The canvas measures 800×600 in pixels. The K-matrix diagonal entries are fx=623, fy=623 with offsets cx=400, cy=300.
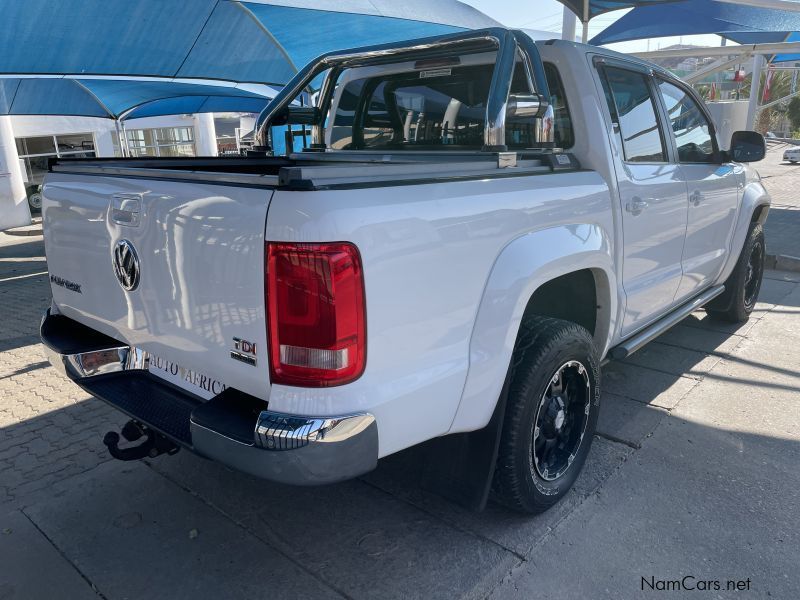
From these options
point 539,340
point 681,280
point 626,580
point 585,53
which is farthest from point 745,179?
point 626,580

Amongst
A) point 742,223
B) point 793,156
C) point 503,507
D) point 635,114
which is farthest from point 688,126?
point 793,156

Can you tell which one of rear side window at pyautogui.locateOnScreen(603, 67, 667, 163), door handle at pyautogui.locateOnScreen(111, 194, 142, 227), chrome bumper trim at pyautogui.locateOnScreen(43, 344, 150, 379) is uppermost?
rear side window at pyautogui.locateOnScreen(603, 67, 667, 163)

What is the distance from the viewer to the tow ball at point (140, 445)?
104 inches

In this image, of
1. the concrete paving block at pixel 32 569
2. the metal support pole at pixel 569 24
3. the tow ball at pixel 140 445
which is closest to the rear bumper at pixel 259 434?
the tow ball at pixel 140 445

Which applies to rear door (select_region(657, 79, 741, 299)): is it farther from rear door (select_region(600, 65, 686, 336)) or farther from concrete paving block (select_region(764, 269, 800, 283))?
concrete paving block (select_region(764, 269, 800, 283))

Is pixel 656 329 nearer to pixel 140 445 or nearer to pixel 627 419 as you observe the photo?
pixel 627 419

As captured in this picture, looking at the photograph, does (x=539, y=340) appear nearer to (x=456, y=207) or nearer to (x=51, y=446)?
(x=456, y=207)

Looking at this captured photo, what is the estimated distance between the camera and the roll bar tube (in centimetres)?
288

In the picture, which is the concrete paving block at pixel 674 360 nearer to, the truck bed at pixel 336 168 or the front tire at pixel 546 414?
the front tire at pixel 546 414

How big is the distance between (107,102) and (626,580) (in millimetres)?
15173

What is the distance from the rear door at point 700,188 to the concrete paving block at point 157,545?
296cm

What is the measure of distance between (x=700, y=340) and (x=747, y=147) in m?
1.62

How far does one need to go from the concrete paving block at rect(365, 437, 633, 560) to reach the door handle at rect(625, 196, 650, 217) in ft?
4.20

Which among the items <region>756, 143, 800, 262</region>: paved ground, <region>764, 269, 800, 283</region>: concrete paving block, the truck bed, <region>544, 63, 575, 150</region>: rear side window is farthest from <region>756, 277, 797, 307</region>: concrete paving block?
the truck bed
